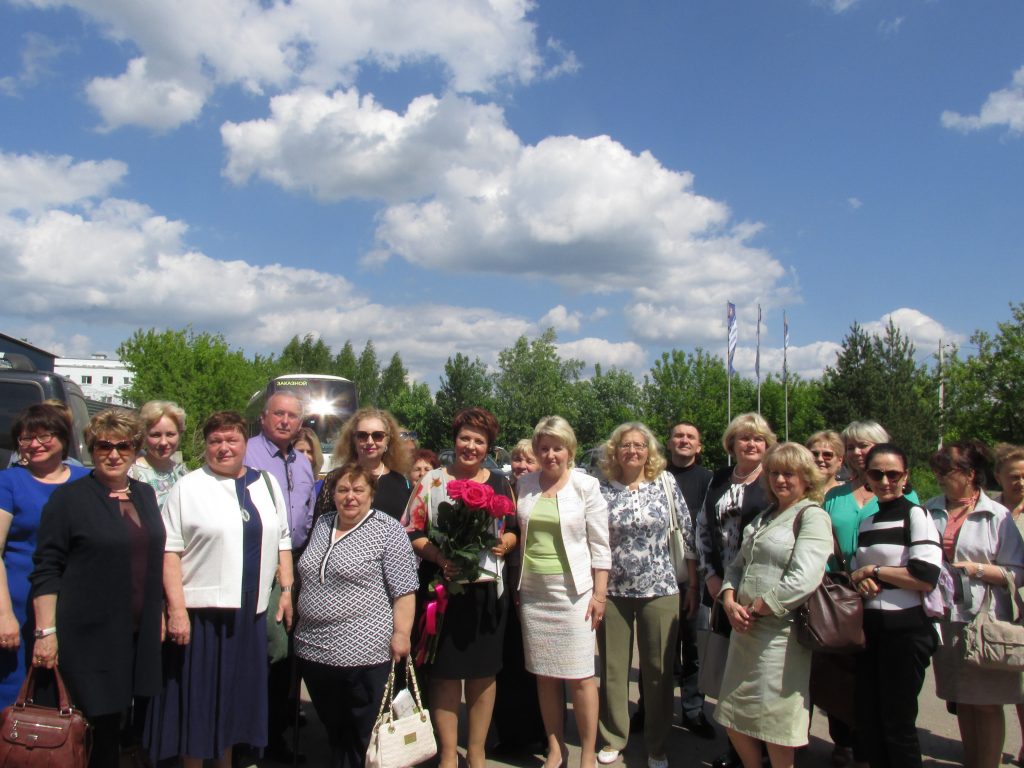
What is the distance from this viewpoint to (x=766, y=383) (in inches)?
2413

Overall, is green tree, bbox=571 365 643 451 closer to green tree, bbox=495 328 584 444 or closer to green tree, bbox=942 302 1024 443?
green tree, bbox=495 328 584 444

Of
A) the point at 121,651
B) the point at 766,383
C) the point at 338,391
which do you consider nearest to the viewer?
the point at 121,651

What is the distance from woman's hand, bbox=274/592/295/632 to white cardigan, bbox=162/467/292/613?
39 cm

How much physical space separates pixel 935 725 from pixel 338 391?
57.0 ft

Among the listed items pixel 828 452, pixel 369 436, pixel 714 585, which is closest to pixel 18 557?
pixel 369 436

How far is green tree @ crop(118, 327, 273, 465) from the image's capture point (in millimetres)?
34188

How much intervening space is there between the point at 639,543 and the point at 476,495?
1.16m

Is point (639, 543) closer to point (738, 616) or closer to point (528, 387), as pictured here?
point (738, 616)

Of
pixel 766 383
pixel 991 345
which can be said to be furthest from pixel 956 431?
pixel 766 383

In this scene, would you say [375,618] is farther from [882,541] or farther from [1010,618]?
[1010,618]

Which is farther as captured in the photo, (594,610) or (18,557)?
(594,610)

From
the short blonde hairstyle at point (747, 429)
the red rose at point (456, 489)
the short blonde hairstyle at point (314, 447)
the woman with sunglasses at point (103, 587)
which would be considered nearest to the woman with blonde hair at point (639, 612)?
the short blonde hairstyle at point (747, 429)

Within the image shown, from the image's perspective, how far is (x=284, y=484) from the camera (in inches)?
175

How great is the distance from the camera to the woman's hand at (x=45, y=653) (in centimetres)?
302
